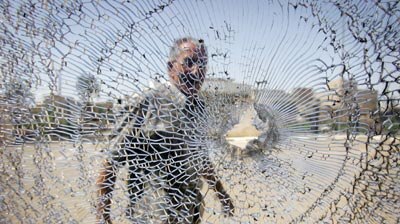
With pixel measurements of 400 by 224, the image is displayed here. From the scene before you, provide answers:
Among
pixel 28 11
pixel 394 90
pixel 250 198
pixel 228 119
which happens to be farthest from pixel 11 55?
pixel 394 90

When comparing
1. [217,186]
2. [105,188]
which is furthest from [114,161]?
[217,186]

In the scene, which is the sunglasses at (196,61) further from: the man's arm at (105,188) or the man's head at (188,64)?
the man's arm at (105,188)

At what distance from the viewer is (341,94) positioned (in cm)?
71

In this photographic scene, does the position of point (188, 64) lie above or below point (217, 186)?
above

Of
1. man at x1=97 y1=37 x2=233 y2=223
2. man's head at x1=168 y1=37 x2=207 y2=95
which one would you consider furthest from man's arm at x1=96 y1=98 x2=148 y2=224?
man's head at x1=168 y1=37 x2=207 y2=95

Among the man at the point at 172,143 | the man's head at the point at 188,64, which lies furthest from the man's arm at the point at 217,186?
the man's head at the point at 188,64

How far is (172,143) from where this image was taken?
0.80m

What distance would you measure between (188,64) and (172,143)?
0.17 m

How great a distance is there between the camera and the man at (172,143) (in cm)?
78

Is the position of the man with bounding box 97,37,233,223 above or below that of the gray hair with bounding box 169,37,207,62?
below

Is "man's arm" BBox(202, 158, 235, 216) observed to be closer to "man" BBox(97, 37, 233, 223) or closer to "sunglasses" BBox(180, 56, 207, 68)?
"man" BBox(97, 37, 233, 223)

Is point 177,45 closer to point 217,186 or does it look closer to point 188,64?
point 188,64

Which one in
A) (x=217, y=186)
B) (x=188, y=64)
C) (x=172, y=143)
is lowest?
(x=217, y=186)

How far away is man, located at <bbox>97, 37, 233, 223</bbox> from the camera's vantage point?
78 cm
